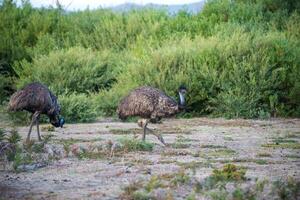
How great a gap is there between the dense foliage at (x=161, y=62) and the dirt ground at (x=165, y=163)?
5.35 feet

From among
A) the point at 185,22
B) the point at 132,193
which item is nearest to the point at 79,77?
the point at 185,22

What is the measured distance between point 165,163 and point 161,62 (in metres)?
8.97

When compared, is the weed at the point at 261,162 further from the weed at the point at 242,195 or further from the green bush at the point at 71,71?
the green bush at the point at 71,71

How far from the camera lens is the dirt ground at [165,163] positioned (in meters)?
8.47

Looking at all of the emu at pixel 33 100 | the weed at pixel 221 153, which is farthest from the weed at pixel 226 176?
the emu at pixel 33 100

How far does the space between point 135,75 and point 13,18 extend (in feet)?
22.0

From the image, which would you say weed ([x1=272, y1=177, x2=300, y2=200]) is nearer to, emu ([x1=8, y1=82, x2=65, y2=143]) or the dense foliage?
emu ([x1=8, y1=82, x2=65, y2=143])

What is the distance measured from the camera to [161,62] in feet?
64.6

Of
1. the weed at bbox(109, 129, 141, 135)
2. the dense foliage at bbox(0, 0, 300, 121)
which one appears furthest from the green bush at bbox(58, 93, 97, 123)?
the weed at bbox(109, 129, 141, 135)

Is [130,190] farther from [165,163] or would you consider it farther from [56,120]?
[56,120]

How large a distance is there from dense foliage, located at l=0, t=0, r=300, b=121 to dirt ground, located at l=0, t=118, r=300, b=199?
1.63 metres

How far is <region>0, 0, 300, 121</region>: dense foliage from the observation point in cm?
1888

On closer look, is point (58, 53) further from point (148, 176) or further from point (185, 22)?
point (148, 176)

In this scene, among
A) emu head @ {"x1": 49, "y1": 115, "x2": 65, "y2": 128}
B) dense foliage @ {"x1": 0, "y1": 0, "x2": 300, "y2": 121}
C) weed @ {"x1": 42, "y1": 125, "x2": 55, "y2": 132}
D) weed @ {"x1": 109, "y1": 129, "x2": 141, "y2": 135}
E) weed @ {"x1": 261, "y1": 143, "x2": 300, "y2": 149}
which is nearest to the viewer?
weed @ {"x1": 261, "y1": 143, "x2": 300, "y2": 149}
